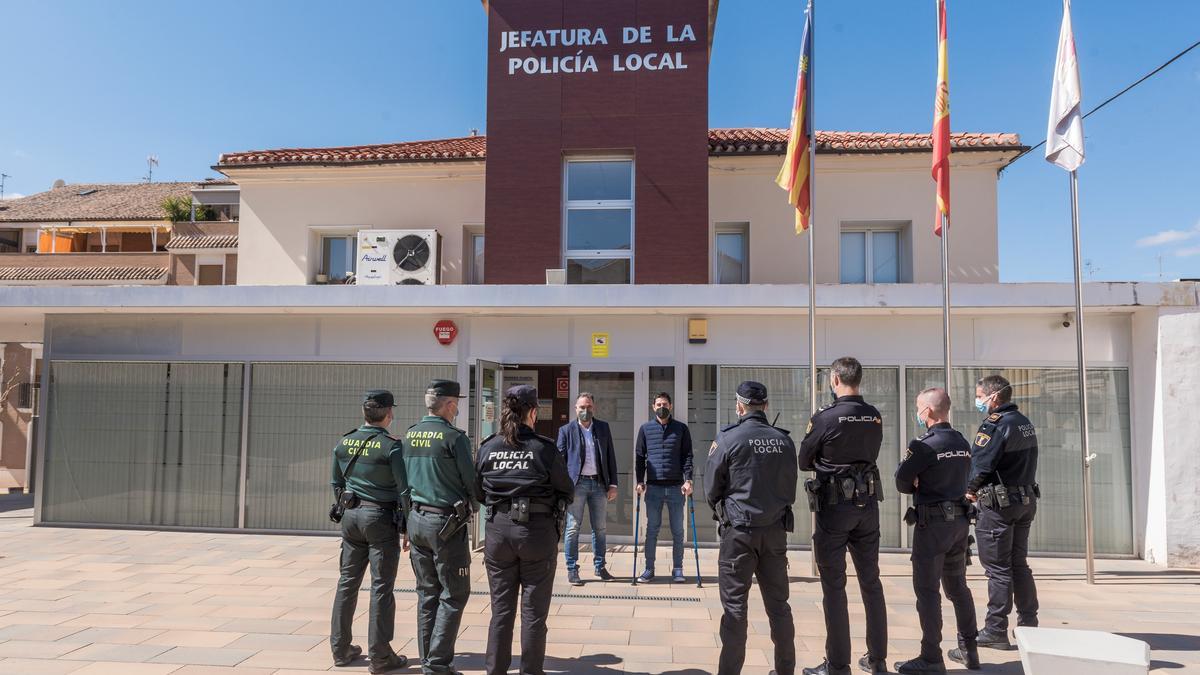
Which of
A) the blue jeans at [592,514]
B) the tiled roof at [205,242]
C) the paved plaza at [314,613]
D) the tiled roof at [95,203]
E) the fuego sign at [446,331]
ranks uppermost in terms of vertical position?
the tiled roof at [95,203]

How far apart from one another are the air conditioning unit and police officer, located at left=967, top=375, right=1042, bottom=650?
838 centimetres

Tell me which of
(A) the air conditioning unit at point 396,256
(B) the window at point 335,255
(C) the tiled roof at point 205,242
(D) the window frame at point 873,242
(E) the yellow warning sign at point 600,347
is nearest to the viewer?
(E) the yellow warning sign at point 600,347

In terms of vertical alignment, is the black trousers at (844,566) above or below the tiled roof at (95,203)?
below

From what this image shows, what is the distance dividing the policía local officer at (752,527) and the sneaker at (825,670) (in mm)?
365

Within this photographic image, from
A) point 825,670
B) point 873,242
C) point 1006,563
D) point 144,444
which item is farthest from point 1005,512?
point 144,444

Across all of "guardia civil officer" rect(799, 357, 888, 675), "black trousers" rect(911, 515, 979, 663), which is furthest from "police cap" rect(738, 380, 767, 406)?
"black trousers" rect(911, 515, 979, 663)

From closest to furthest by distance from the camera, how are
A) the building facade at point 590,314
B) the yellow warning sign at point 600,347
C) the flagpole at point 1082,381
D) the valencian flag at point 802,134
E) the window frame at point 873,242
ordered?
the flagpole at point 1082,381, the valencian flag at point 802,134, the building facade at point 590,314, the yellow warning sign at point 600,347, the window frame at point 873,242

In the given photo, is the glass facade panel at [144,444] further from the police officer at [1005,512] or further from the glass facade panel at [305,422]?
the police officer at [1005,512]

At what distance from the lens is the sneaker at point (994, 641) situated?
5.70 metres

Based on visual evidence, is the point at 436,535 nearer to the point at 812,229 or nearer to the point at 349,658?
the point at 349,658

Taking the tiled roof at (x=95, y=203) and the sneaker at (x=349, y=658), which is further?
the tiled roof at (x=95, y=203)

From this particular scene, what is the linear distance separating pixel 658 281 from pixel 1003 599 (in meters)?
6.38

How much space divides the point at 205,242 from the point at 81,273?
4.39 meters

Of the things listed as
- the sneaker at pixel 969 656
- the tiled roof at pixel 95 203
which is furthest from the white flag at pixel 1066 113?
the tiled roof at pixel 95 203
